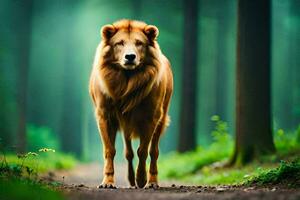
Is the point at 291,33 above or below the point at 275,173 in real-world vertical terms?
above

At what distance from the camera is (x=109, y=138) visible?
27.7 ft

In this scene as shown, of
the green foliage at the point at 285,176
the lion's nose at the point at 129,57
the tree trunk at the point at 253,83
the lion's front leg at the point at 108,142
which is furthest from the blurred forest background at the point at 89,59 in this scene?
the green foliage at the point at 285,176

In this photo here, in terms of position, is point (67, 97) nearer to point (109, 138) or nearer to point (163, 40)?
point (163, 40)

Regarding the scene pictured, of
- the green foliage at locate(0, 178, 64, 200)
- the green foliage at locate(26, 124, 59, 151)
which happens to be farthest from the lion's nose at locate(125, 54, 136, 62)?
the green foliage at locate(26, 124, 59, 151)

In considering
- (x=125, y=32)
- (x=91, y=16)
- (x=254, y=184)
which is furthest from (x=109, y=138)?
(x=91, y=16)

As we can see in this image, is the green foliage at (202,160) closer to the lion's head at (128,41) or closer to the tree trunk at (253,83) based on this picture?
the tree trunk at (253,83)

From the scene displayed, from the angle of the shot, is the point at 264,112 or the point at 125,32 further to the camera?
the point at 264,112

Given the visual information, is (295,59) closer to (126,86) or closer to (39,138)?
(39,138)

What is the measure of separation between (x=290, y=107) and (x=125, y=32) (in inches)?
1237

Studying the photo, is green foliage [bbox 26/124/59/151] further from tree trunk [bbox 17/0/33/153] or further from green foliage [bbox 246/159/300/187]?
green foliage [bbox 246/159/300/187]

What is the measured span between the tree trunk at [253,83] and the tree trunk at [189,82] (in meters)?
6.78

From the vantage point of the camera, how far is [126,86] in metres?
8.31

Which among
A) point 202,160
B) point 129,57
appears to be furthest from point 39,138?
point 129,57

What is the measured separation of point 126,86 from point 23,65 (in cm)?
1195
